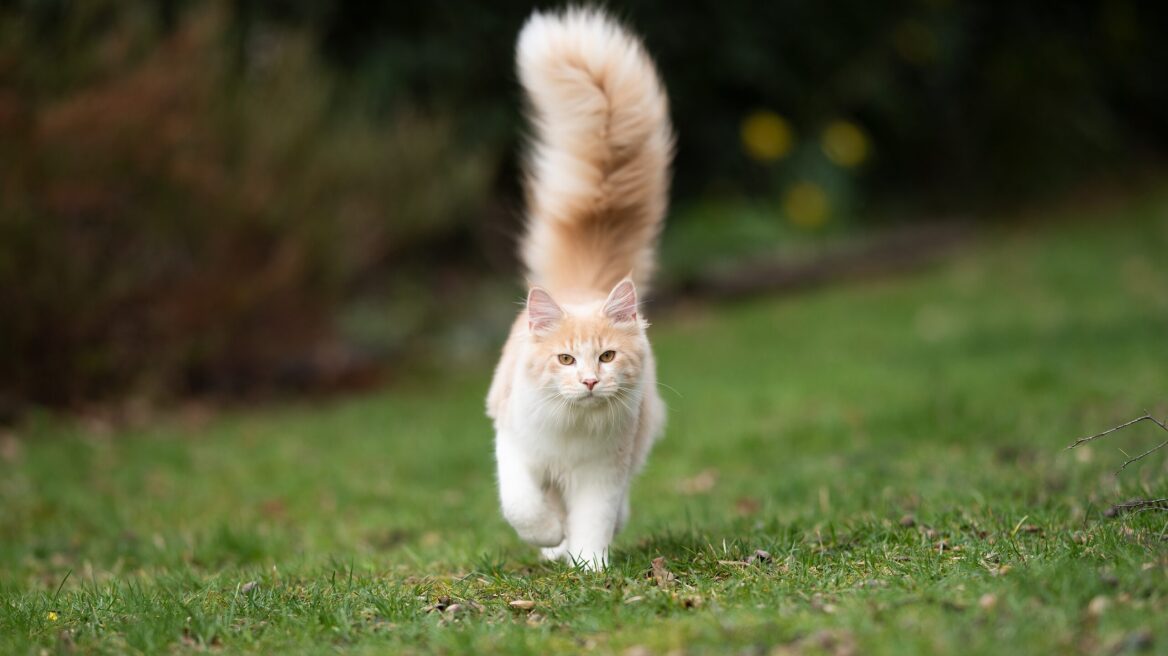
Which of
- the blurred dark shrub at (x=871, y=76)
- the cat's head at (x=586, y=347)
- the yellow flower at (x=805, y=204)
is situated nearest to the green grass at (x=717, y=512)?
the cat's head at (x=586, y=347)

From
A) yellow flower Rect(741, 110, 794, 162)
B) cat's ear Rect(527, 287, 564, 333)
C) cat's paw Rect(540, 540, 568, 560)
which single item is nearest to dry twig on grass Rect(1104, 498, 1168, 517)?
cat's paw Rect(540, 540, 568, 560)

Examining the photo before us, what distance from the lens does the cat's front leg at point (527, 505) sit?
440 cm

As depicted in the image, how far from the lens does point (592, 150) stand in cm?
501

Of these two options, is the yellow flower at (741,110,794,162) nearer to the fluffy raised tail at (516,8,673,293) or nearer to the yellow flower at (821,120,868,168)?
the yellow flower at (821,120,868,168)

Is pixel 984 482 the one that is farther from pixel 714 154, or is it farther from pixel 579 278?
pixel 714 154

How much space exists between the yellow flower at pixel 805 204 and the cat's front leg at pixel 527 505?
1346cm

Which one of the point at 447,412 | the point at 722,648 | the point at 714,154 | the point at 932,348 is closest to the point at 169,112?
the point at 447,412

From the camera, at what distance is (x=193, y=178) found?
9719 millimetres

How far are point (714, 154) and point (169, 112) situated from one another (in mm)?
9554

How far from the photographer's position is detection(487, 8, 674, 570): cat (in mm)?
4352

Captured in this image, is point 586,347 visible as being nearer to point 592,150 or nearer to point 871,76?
point 592,150

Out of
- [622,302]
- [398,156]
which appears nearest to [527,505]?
[622,302]

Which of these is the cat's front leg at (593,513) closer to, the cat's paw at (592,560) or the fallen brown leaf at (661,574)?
the cat's paw at (592,560)

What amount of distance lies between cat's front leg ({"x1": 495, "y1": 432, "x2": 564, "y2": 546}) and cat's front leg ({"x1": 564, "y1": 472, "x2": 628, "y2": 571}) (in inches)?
3.1
